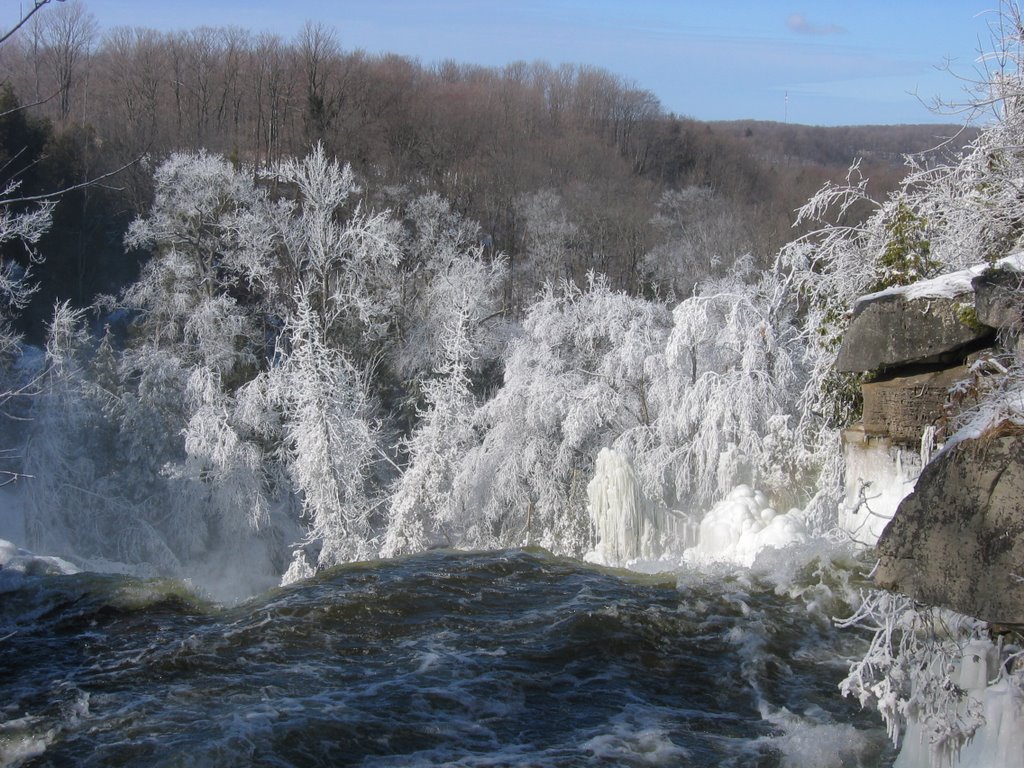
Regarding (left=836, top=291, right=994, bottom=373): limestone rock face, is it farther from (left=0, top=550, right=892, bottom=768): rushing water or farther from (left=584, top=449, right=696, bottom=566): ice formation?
(left=584, top=449, right=696, bottom=566): ice formation

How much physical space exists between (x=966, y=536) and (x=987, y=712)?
1139 millimetres

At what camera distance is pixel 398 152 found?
4912cm

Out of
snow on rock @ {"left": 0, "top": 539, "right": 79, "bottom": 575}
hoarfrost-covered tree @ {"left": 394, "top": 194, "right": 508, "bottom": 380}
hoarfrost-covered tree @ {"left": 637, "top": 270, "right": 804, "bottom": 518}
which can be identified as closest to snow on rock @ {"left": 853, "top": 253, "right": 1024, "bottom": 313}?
snow on rock @ {"left": 0, "top": 539, "right": 79, "bottom": 575}

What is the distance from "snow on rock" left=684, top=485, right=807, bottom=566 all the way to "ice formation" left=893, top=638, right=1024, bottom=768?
7.54m

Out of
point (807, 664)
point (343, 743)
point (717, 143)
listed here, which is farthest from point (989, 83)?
point (717, 143)

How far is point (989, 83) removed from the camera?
22.1 feet

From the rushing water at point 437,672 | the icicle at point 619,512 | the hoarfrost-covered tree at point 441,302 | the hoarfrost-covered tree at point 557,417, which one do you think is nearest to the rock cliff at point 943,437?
the rushing water at point 437,672

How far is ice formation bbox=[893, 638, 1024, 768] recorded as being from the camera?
4715mm

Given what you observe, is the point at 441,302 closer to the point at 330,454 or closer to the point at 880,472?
the point at 330,454

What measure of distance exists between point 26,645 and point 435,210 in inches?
1183

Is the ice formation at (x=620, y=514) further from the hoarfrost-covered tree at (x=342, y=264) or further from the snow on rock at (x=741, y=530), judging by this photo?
the hoarfrost-covered tree at (x=342, y=264)

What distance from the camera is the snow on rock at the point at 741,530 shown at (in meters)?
13.2

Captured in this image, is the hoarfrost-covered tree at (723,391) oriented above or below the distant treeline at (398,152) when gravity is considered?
below

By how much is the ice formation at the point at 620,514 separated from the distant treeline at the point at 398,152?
49.0 feet
